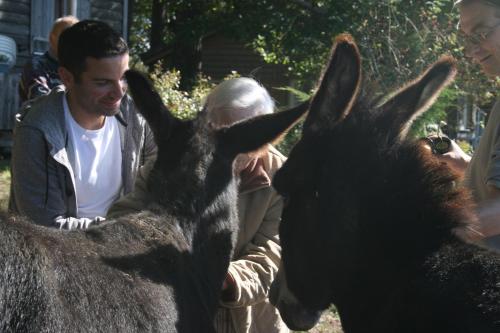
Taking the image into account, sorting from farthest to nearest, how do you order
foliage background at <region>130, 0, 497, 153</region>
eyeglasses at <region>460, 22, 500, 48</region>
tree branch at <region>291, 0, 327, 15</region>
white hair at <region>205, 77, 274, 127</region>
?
tree branch at <region>291, 0, 327, 15</region>
foliage background at <region>130, 0, 497, 153</region>
white hair at <region>205, 77, 274, 127</region>
eyeglasses at <region>460, 22, 500, 48</region>

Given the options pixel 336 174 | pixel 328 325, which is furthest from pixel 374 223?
pixel 328 325

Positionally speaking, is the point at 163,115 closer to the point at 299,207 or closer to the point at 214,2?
the point at 299,207

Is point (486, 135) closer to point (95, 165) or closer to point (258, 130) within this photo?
point (258, 130)

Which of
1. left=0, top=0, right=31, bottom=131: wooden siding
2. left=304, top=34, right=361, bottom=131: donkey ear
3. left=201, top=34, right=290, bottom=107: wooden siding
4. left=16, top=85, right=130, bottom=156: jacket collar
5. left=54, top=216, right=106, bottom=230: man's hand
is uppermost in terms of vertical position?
left=304, top=34, right=361, bottom=131: donkey ear

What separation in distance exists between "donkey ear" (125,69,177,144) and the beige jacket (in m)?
0.31

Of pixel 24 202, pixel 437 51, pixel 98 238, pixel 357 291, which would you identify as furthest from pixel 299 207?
pixel 437 51

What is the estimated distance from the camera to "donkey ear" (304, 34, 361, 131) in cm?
262

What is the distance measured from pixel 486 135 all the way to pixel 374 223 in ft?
3.40

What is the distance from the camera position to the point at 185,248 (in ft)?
10.3

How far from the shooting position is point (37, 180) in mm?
3410

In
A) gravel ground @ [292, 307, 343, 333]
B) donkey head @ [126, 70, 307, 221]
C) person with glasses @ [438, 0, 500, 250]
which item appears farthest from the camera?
gravel ground @ [292, 307, 343, 333]

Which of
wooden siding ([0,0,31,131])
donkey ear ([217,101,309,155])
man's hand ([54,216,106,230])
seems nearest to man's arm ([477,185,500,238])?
donkey ear ([217,101,309,155])

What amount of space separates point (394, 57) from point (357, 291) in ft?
31.4

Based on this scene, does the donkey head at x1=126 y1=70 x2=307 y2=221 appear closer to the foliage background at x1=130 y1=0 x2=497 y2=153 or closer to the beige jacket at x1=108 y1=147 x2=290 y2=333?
the beige jacket at x1=108 y1=147 x2=290 y2=333
